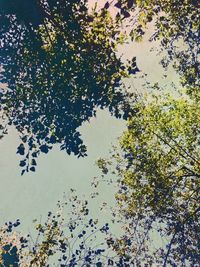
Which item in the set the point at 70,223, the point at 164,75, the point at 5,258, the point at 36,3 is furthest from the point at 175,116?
the point at 5,258

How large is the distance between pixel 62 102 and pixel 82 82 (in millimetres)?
837

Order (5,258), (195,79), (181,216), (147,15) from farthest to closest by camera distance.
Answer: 1. (5,258)
2. (181,216)
3. (195,79)
4. (147,15)

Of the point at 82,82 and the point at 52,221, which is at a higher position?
the point at 52,221

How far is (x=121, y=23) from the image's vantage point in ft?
35.6

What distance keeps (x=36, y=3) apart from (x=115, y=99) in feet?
11.4

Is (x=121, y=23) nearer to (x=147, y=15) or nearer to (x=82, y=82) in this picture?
(x=147, y=15)

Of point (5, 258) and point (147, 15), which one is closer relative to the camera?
point (147, 15)

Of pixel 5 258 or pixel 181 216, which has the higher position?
pixel 181 216

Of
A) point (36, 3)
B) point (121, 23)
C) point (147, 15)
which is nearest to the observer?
point (36, 3)

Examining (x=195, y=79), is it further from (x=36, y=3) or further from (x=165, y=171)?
(x=36, y=3)

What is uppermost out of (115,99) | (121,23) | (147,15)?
(147,15)

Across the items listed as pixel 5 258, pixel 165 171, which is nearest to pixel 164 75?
pixel 165 171

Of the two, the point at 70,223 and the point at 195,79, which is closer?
the point at 195,79

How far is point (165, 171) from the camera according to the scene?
20.8m
